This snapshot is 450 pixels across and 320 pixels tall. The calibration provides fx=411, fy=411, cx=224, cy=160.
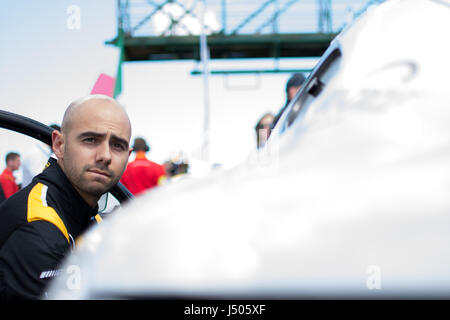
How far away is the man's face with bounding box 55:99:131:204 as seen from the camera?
3.72 feet

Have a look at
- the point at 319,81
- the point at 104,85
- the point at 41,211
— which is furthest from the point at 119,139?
the point at 319,81

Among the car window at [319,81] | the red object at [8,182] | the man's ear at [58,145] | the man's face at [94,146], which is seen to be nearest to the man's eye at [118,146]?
the man's face at [94,146]

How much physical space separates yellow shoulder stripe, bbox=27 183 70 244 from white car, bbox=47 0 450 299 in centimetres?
68

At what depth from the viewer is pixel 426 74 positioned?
50 cm

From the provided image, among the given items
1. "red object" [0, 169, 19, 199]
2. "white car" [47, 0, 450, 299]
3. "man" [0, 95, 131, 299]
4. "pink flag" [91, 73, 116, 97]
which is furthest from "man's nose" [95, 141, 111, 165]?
"red object" [0, 169, 19, 199]

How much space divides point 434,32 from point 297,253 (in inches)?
16.6

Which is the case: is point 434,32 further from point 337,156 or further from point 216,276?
point 216,276

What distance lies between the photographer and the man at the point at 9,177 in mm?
4209

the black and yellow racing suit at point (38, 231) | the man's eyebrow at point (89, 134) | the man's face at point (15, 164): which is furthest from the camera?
the man's face at point (15, 164)

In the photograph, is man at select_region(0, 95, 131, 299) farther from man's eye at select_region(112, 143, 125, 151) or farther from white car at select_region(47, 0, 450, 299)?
white car at select_region(47, 0, 450, 299)

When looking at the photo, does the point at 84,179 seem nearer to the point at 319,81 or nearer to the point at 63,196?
the point at 63,196

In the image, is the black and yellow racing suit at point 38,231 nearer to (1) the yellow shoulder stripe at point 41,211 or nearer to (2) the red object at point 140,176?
(1) the yellow shoulder stripe at point 41,211

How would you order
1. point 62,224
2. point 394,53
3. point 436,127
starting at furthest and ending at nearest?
point 62,224
point 394,53
point 436,127

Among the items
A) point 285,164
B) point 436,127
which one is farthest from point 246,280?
point 436,127
